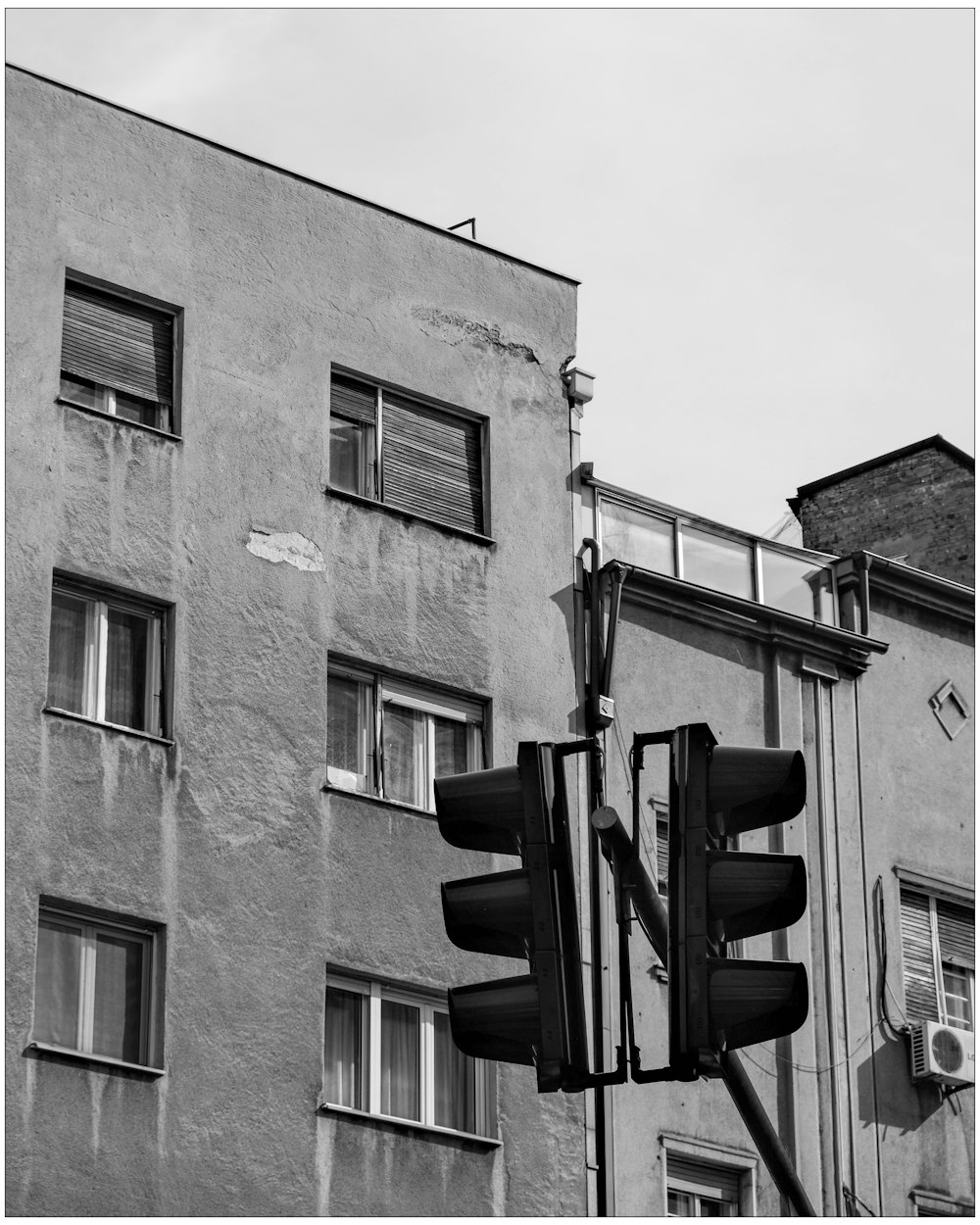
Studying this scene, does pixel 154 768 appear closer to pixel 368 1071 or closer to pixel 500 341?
pixel 368 1071

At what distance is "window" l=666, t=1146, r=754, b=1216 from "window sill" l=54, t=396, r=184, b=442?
7.04 m

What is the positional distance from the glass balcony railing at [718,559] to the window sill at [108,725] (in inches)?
207

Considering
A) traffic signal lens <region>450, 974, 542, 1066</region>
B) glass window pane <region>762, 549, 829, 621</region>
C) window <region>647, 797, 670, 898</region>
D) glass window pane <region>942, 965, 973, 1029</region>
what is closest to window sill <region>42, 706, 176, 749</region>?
window <region>647, 797, 670, 898</region>

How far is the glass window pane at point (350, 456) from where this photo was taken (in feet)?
61.7

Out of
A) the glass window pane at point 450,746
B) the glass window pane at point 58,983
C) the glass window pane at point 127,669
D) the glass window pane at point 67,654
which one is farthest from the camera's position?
the glass window pane at point 450,746

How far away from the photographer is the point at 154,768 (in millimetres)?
16359

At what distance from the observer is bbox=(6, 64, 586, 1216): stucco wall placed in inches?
617

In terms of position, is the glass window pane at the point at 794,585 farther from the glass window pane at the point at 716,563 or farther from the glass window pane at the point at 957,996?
the glass window pane at the point at 957,996

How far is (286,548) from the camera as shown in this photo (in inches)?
704

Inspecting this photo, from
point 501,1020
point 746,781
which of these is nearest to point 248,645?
point 501,1020

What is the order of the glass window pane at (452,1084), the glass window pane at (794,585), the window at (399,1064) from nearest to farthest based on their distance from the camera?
the window at (399,1064) < the glass window pane at (452,1084) < the glass window pane at (794,585)

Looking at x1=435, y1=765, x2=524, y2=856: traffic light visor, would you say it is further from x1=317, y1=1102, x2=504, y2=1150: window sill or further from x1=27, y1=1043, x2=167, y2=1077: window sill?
x1=317, y1=1102, x2=504, y2=1150: window sill

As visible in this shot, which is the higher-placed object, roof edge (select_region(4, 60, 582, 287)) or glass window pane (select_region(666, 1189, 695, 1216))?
roof edge (select_region(4, 60, 582, 287))

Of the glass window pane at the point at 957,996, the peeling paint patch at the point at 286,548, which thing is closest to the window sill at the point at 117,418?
the peeling paint patch at the point at 286,548
